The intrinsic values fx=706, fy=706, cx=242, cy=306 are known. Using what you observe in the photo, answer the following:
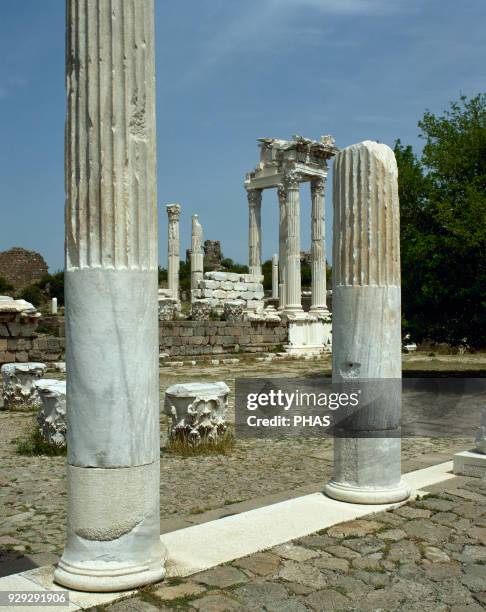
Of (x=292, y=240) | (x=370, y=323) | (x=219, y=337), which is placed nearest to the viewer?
(x=370, y=323)

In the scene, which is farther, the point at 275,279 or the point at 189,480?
the point at 275,279

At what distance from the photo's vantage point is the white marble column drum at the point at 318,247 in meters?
29.0

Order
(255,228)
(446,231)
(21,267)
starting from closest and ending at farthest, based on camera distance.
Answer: (446,231) → (255,228) → (21,267)

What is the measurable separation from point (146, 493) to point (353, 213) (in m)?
3.00

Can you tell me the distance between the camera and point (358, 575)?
4.16 m

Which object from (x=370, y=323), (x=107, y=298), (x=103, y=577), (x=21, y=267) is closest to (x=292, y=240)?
(x=370, y=323)

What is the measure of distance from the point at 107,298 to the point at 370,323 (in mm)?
2607

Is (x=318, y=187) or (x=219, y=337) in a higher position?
(x=318, y=187)

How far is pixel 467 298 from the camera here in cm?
1434

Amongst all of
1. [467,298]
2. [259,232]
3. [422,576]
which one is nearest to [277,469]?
[422,576]

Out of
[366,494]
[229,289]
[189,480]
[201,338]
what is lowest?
[189,480]

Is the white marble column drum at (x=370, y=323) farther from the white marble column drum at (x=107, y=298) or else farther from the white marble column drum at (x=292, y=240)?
the white marble column drum at (x=292, y=240)

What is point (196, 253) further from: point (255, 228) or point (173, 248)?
point (255, 228)

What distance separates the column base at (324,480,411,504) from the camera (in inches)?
219
